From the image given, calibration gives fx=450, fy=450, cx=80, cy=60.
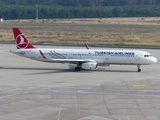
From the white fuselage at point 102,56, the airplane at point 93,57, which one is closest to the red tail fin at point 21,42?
the airplane at point 93,57

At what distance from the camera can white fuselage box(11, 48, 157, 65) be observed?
58.9 meters

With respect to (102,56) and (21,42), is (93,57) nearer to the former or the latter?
(102,56)

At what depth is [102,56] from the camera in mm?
59156

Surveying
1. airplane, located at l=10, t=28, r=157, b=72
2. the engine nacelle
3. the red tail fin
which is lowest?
the engine nacelle

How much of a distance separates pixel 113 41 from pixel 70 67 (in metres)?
43.2

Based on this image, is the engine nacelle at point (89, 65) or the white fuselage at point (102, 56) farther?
the white fuselage at point (102, 56)

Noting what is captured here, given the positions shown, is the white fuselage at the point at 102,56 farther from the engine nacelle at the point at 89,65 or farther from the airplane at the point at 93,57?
the engine nacelle at the point at 89,65

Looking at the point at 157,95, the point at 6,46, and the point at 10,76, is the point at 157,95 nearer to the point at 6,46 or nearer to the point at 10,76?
the point at 10,76

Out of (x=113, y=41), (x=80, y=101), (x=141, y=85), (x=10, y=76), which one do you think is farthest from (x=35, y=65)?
(x=113, y=41)

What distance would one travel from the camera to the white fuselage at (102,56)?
5888 centimetres

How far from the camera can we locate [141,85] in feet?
160

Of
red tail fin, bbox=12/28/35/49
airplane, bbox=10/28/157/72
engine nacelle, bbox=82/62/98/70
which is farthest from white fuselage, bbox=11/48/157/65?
red tail fin, bbox=12/28/35/49

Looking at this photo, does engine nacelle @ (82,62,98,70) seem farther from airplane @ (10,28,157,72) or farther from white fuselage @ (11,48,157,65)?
white fuselage @ (11,48,157,65)

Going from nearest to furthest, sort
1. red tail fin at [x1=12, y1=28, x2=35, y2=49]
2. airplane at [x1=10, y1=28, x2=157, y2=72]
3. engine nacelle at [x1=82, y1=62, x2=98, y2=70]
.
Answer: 1. engine nacelle at [x1=82, y1=62, x2=98, y2=70]
2. airplane at [x1=10, y1=28, x2=157, y2=72]
3. red tail fin at [x1=12, y1=28, x2=35, y2=49]
